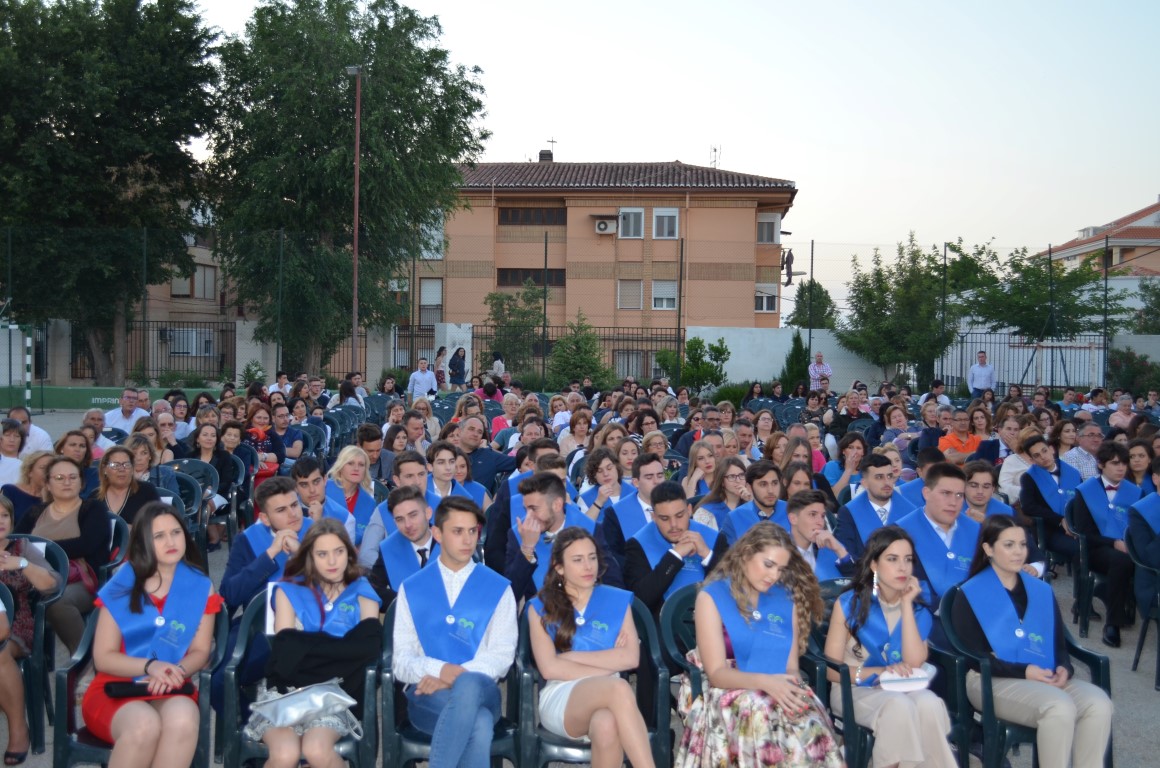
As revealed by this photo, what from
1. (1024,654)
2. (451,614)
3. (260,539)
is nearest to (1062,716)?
(1024,654)

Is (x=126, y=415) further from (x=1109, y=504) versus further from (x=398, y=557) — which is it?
(x=1109, y=504)

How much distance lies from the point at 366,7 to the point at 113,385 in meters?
11.2

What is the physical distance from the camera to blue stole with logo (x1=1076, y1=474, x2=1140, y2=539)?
6.79 meters

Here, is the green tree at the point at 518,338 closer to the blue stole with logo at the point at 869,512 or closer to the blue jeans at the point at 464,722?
the blue stole with logo at the point at 869,512

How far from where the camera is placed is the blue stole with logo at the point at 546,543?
526cm

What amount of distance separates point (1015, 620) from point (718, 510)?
6.63 ft

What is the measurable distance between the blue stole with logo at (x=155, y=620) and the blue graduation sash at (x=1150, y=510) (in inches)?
210

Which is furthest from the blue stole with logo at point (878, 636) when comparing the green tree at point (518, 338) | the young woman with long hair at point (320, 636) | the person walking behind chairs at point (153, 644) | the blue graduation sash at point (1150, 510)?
the green tree at point (518, 338)

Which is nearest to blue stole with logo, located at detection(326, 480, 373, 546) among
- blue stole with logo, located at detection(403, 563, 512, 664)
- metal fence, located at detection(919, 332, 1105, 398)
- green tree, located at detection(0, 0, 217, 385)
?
blue stole with logo, located at detection(403, 563, 512, 664)

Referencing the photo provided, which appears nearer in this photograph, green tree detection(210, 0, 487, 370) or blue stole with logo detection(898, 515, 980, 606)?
blue stole with logo detection(898, 515, 980, 606)

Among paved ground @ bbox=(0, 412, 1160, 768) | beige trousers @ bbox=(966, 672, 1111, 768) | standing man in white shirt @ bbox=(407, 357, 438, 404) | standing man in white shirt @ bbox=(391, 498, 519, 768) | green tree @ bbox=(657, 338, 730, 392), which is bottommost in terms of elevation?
paved ground @ bbox=(0, 412, 1160, 768)

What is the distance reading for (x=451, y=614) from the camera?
4328mm

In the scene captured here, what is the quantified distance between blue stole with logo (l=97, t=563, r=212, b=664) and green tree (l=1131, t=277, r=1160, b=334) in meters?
24.4

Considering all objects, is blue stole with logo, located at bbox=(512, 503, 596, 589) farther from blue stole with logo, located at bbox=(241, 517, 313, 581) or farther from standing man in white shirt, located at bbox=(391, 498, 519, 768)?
blue stole with logo, located at bbox=(241, 517, 313, 581)
